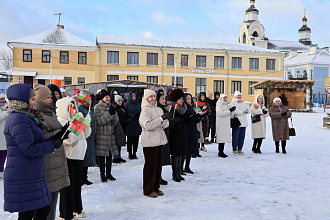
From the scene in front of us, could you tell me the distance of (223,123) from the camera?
866 cm

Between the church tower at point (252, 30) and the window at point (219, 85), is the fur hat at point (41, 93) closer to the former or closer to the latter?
the window at point (219, 85)

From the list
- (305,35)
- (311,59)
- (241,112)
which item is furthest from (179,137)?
(305,35)

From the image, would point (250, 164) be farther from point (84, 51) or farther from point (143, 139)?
point (84, 51)

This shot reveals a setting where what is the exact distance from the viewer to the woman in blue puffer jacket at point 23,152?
2.62 m


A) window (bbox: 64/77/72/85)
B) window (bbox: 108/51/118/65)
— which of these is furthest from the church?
window (bbox: 64/77/72/85)

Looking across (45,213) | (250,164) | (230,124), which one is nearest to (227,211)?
(45,213)

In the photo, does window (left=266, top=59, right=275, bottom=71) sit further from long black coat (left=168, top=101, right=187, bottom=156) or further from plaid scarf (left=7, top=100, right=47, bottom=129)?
A: plaid scarf (left=7, top=100, right=47, bottom=129)

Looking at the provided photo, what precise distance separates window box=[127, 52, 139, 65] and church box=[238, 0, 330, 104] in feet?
72.6

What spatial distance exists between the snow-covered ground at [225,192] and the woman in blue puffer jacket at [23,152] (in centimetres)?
160

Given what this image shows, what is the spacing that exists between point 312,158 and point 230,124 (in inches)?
92.8

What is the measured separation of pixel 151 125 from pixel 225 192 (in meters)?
1.75

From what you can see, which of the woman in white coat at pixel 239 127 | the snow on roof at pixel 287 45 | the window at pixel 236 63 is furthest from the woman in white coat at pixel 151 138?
the snow on roof at pixel 287 45

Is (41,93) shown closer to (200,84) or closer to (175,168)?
(175,168)

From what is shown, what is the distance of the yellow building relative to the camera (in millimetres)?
→ 33188
